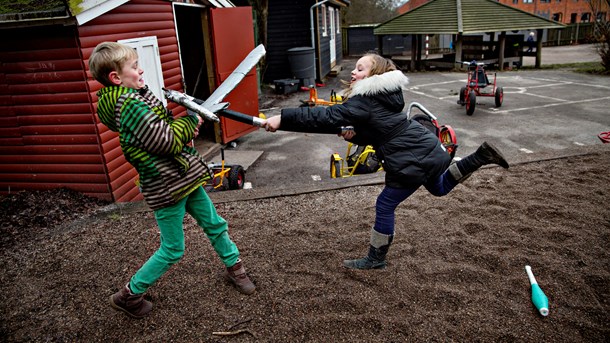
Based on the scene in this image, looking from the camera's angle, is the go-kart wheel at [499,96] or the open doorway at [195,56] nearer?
the open doorway at [195,56]

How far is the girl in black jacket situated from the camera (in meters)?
2.72

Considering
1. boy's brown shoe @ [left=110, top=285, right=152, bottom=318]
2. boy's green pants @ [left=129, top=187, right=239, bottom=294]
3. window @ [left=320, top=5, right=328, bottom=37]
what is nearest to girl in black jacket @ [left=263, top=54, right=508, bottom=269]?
boy's green pants @ [left=129, top=187, right=239, bottom=294]

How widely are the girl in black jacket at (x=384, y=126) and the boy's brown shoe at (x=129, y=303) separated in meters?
1.36

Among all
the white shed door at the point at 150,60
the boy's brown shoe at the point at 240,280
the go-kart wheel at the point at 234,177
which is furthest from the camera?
the white shed door at the point at 150,60

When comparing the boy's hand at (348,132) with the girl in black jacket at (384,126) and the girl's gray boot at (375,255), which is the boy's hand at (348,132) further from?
the girl's gray boot at (375,255)

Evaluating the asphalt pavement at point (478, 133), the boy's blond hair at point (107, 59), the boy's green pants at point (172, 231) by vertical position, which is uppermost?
the boy's blond hair at point (107, 59)

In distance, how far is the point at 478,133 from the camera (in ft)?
28.4

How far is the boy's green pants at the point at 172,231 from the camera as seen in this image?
2562 millimetres

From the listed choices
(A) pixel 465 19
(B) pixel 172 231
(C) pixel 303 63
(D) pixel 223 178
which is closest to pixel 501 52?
(A) pixel 465 19

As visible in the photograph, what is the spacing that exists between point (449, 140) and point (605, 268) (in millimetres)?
3104

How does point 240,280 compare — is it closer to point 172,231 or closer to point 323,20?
point 172,231

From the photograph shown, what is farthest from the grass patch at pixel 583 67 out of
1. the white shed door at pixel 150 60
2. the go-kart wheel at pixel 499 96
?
the white shed door at pixel 150 60

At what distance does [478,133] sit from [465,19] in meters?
12.0

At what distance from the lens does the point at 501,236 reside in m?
3.55
